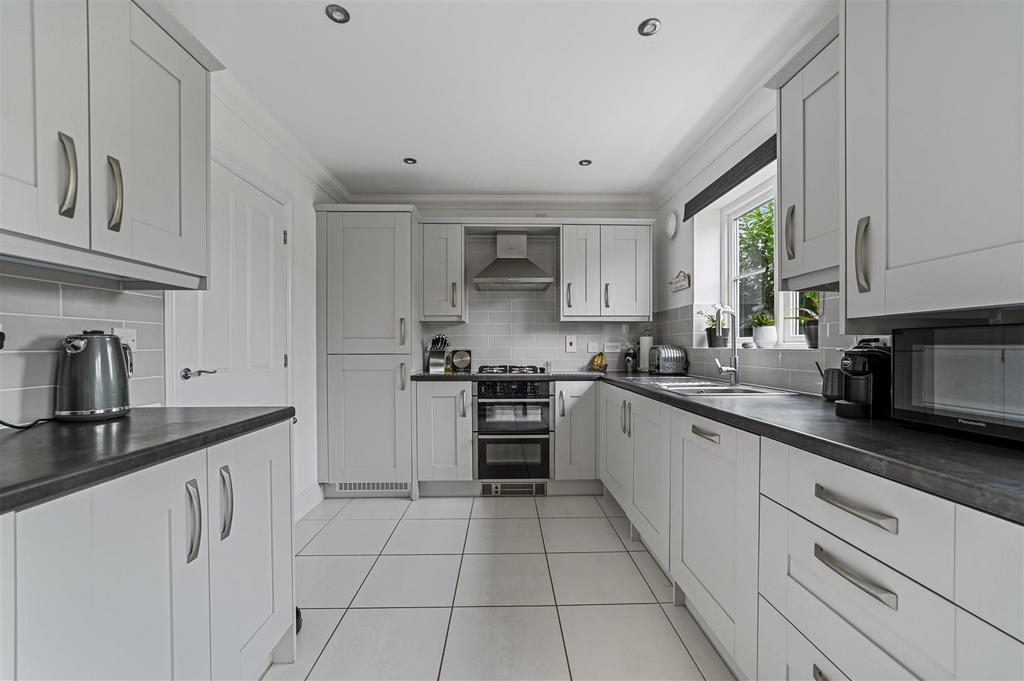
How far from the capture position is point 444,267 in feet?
11.6

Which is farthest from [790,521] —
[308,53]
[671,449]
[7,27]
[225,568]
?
[308,53]

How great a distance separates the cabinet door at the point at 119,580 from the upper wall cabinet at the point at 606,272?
290 cm

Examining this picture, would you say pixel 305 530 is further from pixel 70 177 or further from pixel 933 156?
pixel 933 156

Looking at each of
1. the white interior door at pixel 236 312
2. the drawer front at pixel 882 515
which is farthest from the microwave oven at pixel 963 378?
the white interior door at pixel 236 312

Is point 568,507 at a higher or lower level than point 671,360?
lower

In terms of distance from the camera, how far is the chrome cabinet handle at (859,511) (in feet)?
2.64

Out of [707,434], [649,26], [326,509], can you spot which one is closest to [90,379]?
[707,434]

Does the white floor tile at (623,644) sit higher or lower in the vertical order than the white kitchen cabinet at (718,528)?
lower

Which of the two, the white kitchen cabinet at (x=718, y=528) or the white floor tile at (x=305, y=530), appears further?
the white floor tile at (x=305, y=530)

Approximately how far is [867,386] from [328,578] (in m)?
2.37

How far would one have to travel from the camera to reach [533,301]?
3.85 meters

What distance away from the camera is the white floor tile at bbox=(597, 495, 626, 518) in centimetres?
289

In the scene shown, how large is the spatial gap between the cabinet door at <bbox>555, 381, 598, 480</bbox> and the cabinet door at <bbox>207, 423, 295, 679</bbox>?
81.8 inches

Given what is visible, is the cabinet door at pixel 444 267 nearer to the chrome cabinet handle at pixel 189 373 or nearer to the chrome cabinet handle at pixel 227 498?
the chrome cabinet handle at pixel 189 373
